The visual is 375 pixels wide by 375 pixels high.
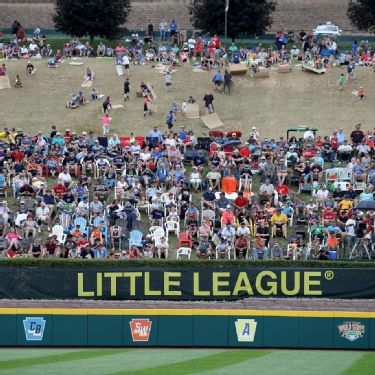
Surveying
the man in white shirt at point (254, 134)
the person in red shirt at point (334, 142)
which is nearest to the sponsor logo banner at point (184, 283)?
the person in red shirt at point (334, 142)

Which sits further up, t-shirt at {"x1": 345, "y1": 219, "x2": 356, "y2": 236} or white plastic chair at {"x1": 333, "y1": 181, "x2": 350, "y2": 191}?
white plastic chair at {"x1": 333, "y1": 181, "x2": 350, "y2": 191}

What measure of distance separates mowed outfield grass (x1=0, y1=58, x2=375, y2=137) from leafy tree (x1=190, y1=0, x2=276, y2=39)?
328 inches

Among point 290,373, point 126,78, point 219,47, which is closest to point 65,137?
point 126,78

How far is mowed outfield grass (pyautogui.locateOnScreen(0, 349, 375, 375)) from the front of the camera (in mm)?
34000

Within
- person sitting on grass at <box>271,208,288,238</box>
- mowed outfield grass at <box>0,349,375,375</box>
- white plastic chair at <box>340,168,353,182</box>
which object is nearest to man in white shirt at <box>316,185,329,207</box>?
white plastic chair at <box>340,168,353,182</box>

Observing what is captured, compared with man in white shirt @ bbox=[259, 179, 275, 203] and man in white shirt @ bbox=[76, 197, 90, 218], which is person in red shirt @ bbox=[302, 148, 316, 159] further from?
man in white shirt @ bbox=[76, 197, 90, 218]

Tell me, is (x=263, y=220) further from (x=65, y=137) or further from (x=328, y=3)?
(x=328, y=3)

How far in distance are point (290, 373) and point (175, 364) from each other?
9.45 ft

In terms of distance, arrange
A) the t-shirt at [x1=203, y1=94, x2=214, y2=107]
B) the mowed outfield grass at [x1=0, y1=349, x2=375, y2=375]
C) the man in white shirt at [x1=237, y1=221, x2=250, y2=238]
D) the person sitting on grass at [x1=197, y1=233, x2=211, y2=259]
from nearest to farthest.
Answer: the mowed outfield grass at [x1=0, y1=349, x2=375, y2=375]
the person sitting on grass at [x1=197, y1=233, x2=211, y2=259]
the man in white shirt at [x1=237, y1=221, x2=250, y2=238]
the t-shirt at [x1=203, y1=94, x2=214, y2=107]

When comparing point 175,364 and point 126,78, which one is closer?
point 175,364

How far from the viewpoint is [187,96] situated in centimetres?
6188

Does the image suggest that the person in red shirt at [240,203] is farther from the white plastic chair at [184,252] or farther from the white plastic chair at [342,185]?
the white plastic chair at [342,185]

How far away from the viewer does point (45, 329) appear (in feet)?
124

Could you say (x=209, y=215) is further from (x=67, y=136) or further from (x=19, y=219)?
(x=67, y=136)
